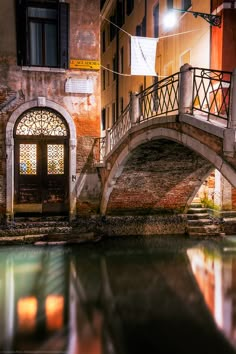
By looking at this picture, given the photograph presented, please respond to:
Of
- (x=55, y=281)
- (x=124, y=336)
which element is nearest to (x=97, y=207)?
(x=55, y=281)

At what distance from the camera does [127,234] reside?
10344mm

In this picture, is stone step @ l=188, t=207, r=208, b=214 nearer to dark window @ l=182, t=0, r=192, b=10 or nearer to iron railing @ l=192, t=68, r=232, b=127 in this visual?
iron railing @ l=192, t=68, r=232, b=127

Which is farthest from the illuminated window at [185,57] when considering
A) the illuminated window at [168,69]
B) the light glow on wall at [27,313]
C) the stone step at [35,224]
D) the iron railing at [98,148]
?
the light glow on wall at [27,313]

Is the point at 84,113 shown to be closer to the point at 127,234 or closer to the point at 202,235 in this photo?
the point at 127,234

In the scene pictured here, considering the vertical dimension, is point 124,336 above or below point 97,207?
below

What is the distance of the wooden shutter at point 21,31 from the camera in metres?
9.30

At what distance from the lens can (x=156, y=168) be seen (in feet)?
31.1

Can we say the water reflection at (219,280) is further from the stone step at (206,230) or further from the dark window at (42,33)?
the dark window at (42,33)

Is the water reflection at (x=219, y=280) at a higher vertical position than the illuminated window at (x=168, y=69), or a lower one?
lower

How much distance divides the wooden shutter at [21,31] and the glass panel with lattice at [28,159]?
205 cm

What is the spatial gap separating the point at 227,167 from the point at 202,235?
18.3 feet

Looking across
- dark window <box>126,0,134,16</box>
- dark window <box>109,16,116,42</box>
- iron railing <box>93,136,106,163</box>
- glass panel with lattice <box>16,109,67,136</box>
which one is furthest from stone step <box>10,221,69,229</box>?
dark window <box>109,16,116,42</box>

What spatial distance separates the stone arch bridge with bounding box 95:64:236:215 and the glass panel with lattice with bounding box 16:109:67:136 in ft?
3.77

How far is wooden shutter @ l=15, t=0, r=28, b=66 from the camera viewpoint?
30.5ft
